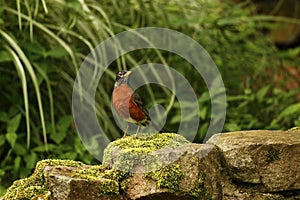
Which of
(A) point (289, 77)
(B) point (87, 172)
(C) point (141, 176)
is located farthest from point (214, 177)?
(A) point (289, 77)

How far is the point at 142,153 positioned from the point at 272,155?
1.54ft

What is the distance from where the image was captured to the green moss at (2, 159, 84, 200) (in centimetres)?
229

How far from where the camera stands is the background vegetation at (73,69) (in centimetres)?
375

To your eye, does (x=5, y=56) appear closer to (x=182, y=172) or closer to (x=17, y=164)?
(x=17, y=164)

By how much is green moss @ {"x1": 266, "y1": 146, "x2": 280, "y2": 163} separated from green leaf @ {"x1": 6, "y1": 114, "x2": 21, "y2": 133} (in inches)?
73.2

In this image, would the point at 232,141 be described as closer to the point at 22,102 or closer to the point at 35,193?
the point at 35,193

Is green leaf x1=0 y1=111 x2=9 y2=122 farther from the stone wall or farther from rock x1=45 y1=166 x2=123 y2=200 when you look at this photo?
rock x1=45 y1=166 x2=123 y2=200

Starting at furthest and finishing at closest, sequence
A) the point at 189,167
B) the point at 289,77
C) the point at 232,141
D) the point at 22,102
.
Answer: the point at 289,77
the point at 22,102
the point at 232,141
the point at 189,167

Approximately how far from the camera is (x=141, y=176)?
2.17 meters

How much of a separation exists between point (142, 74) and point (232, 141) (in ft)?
6.35

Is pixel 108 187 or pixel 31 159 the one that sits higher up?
pixel 108 187

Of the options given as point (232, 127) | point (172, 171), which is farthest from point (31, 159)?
point (172, 171)

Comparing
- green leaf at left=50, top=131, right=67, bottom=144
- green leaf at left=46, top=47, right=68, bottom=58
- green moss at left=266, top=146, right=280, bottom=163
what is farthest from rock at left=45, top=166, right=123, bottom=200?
green leaf at left=46, top=47, right=68, bottom=58

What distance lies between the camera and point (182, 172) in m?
2.12
